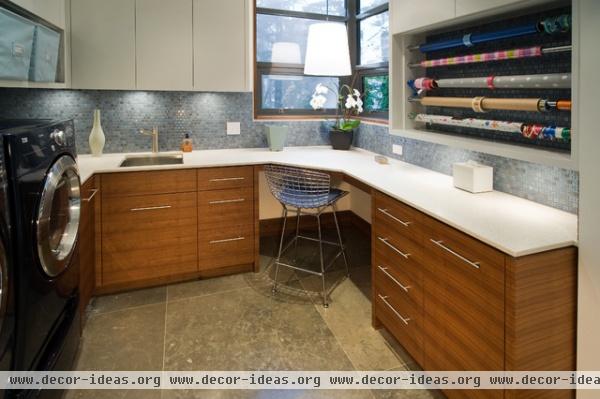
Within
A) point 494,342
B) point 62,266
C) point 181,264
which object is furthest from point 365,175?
point 62,266

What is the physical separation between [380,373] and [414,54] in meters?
1.87

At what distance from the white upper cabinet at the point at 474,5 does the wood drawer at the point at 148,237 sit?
80.5 inches

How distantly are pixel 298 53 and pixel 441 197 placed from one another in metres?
2.42

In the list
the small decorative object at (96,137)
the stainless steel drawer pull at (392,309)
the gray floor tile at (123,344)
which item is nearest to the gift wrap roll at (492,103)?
the stainless steel drawer pull at (392,309)

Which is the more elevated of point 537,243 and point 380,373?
point 537,243

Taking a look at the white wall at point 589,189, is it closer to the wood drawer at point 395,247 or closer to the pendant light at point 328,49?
the wood drawer at point 395,247

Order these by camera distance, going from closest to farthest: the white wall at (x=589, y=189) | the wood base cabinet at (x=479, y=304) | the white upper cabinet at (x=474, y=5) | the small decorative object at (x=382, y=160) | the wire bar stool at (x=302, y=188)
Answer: the white wall at (x=589, y=189)
the wood base cabinet at (x=479, y=304)
the white upper cabinet at (x=474, y=5)
the wire bar stool at (x=302, y=188)
the small decorative object at (x=382, y=160)

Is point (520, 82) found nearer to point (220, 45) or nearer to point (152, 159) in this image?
point (220, 45)

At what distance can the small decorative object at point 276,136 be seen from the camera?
142 inches

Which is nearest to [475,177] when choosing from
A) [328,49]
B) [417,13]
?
[417,13]

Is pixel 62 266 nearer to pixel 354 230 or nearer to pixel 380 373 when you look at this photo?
Result: pixel 380 373

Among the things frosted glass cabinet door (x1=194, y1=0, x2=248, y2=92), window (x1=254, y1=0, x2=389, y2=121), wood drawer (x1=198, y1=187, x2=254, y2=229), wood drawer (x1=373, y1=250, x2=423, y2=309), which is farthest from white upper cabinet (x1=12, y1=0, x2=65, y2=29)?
wood drawer (x1=373, y1=250, x2=423, y2=309)

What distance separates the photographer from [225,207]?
10.2 ft

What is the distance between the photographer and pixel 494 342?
59.3 inches
